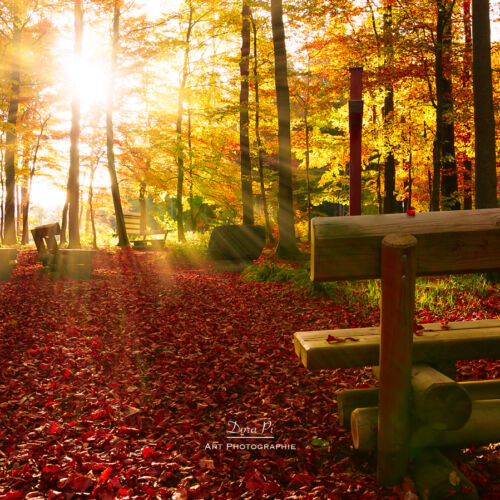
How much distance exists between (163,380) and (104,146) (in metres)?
17.4

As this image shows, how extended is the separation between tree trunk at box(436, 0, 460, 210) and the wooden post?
30.6ft

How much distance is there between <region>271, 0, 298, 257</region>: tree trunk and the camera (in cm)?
1059

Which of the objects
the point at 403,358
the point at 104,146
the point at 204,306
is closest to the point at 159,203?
the point at 104,146

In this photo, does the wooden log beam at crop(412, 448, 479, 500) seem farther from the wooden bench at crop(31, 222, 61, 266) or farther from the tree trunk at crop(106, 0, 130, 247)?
the tree trunk at crop(106, 0, 130, 247)

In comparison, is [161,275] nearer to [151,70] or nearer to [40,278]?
[40,278]

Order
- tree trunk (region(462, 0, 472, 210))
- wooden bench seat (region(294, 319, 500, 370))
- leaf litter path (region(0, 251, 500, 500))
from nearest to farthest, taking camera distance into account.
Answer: wooden bench seat (region(294, 319, 500, 370)), leaf litter path (region(0, 251, 500, 500)), tree trunk (region(462, 0, 472, 210))

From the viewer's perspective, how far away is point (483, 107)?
6.94m

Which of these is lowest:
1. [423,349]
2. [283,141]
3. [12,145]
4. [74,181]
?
[423,349]

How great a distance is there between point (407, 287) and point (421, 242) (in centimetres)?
25

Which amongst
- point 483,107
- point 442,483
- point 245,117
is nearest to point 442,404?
point 442,483

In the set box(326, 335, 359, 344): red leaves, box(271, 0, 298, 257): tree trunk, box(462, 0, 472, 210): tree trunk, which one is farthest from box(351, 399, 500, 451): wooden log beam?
box(462, 0, 472, 210): tree trunk

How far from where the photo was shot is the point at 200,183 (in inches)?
758

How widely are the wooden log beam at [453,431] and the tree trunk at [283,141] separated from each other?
8367 millimetres

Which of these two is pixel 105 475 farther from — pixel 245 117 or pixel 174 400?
pixel 245 117
